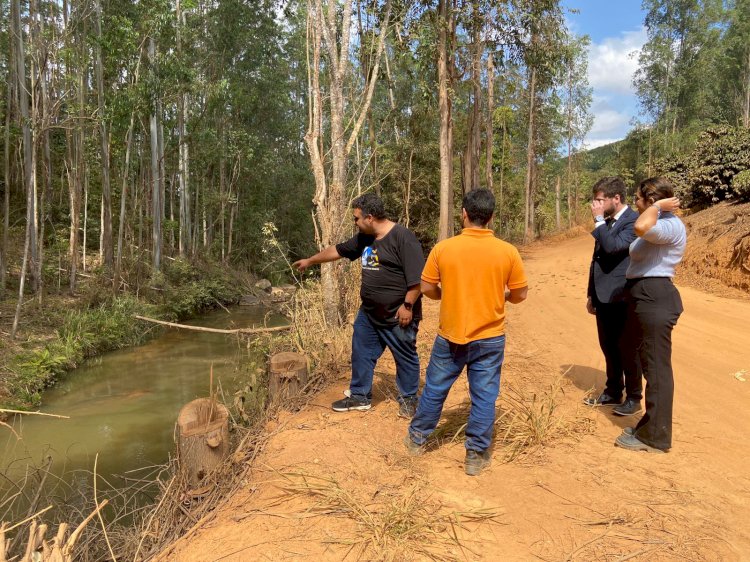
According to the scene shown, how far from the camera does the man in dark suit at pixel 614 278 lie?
3.58 m

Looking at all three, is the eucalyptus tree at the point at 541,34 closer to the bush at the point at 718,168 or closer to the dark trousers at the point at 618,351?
the bush at the point at 718,168

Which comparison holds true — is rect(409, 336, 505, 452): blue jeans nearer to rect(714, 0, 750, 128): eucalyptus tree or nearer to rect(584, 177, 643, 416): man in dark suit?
rect(584, 177, 643, 416): man in dark suit

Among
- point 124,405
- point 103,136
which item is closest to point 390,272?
point 124,405

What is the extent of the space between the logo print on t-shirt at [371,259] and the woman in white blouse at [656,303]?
1757mm

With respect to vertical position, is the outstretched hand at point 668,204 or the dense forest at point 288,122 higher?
the dense forest at point 288,122

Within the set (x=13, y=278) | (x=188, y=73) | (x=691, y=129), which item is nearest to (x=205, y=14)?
(x=188, y=73)

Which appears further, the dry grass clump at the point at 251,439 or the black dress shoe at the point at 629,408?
the black dress shoe at the point at 629,408

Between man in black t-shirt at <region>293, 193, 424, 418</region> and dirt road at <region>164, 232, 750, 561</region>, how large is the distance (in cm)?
44

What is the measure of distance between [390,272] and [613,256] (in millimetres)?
1657

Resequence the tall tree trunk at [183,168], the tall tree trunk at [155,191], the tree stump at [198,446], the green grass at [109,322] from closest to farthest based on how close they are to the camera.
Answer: the tree stump at [198,446], the green grass at [109,322], the tall tree trunk at [155,191], the tall tree trunk at [183,168]

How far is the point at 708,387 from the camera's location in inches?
172

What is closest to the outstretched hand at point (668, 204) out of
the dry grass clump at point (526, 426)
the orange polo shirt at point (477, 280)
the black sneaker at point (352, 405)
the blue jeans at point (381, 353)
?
the orange polo shirt at point (477, 280)

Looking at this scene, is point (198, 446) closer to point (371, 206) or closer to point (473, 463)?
point (473, 463)

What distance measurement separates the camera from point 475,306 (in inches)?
116
